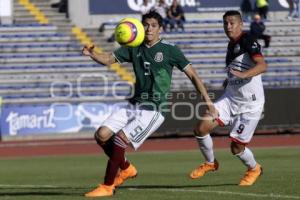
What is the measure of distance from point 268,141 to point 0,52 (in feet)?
37.2

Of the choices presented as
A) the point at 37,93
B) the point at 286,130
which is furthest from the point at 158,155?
the point at 37,93

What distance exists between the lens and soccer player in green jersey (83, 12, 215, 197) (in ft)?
36.7

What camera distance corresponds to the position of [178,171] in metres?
16.2

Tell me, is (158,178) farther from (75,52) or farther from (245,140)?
(75,52)

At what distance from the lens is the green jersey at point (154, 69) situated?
37.4 feet

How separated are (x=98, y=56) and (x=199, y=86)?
1.31 metres

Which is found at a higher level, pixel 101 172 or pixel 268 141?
pixel 101 172

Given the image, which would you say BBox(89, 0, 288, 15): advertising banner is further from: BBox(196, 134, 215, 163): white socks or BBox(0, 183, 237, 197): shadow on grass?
BBox(196, 134, 215, 163): white socks

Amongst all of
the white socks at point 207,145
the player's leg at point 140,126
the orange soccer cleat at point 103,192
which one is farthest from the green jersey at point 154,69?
the white socks at point 207,145

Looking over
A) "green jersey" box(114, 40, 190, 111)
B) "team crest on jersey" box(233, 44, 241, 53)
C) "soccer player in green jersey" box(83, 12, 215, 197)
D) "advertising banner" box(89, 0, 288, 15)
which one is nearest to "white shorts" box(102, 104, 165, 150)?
"soccer player in green jersey" box(83, 12, 215, 197)

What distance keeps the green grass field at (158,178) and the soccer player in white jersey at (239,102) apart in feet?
1.64

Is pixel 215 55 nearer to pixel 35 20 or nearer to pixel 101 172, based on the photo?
pixel 35 20

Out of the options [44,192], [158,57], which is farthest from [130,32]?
[44,192]

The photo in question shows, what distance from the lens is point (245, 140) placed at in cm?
1240
